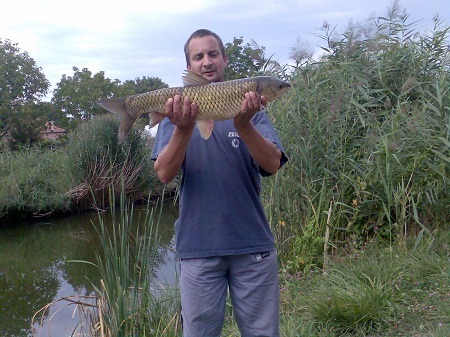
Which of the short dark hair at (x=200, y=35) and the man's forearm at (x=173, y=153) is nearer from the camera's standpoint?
the man's forearm at (x=173, y=153)

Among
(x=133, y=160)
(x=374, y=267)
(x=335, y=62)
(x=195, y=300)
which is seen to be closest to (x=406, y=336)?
(x=374, y=267)

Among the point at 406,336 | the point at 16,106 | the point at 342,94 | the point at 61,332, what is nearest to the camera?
the point at 406,336

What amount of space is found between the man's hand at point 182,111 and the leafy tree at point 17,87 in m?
32.2

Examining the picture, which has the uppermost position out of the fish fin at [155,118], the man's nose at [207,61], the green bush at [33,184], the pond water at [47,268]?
the man's nose at [207,61]

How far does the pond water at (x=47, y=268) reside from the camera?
298 inches

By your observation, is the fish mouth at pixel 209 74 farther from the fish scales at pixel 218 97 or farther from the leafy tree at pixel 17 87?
the leafy tree at pixel 17 87

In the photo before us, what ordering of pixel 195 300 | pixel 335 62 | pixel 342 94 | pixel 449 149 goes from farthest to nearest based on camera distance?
pixel 335 62, pixel 342 94, pixel 449 149, pixel 195 300

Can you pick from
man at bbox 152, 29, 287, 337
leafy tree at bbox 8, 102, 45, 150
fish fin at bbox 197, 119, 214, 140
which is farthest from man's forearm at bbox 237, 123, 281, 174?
leafy tree at bbox 8, 102, 45, 150

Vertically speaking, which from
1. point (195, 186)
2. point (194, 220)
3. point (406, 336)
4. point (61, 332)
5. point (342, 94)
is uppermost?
point (342, 94)

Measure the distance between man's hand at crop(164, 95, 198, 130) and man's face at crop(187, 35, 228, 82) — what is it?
262mm

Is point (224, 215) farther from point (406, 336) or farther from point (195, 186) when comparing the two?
point (406, 336)

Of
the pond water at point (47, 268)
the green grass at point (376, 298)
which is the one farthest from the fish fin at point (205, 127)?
the pond water at point (47, 268)

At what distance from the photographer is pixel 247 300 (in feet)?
7.19

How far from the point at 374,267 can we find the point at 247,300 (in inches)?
91.5
